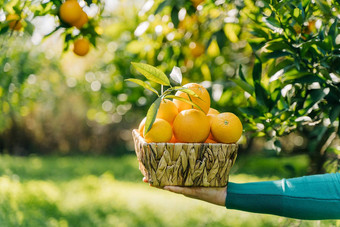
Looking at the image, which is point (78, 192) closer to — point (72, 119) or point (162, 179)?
point (162, 179)

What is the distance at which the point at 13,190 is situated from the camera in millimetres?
3523

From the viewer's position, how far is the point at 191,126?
1118mm

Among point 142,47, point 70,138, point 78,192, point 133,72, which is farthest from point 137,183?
point 70,138

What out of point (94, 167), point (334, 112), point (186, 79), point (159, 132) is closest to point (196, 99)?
point (159, 132)

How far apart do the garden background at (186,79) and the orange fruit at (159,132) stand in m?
0.47

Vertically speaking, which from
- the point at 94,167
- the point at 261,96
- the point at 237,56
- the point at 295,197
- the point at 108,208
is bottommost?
the point at 94,167

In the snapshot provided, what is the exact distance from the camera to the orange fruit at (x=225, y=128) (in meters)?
1.17

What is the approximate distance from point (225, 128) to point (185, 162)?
0.15m

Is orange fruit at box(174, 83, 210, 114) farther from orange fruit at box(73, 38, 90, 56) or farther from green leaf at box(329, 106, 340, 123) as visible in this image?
orange fruit at box(73, 38, 90, 56)

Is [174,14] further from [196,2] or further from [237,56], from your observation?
[237,56]

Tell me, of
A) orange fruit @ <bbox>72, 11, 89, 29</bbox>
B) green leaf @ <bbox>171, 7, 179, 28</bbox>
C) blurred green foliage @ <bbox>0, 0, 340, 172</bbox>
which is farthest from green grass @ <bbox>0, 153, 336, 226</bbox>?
orange fruit @ <bbox>72, 11, 89, 29</bbox>

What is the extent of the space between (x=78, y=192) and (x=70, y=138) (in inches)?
213

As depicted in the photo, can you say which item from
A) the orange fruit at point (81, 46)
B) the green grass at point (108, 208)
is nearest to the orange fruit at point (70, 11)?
the orange fruit at point (81, 46)

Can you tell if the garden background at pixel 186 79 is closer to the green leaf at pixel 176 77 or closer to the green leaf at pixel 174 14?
the green leaf at pixel 174 14
